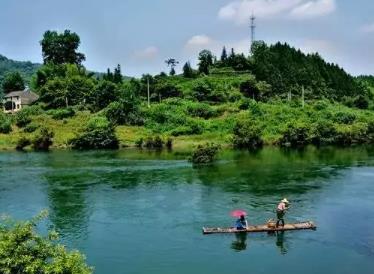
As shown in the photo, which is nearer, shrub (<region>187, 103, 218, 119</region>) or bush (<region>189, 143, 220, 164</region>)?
bush (<region>189, 143, 220, 164</region>)

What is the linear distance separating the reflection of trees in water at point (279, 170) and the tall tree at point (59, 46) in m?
72.6

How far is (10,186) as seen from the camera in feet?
206

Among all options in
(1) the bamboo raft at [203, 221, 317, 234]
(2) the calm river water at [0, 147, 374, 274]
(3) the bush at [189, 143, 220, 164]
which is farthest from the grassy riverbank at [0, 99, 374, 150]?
(1) the bamboo raft at [203, 221, 317, 234]

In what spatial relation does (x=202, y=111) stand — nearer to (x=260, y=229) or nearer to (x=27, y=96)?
(x=27, y=96)

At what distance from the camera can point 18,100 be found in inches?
5271

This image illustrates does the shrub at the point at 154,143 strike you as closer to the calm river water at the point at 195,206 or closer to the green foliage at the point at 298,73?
the calm river water at the point at 195,206

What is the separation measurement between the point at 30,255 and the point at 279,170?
5222 cm

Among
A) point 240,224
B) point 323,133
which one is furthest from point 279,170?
point 323,133

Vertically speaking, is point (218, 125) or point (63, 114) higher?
point (63, 114)

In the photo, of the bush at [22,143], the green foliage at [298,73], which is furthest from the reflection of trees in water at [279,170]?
the green foliage at [298,73]

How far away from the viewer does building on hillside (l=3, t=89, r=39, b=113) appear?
132875mm

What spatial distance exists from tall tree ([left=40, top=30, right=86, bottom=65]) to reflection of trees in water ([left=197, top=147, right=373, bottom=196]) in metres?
72.6

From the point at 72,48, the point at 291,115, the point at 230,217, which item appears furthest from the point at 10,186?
the point at 72,48

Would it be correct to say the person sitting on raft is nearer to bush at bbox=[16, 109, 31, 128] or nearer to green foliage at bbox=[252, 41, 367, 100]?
bush at bbox=[16, 109, 31, 128]
